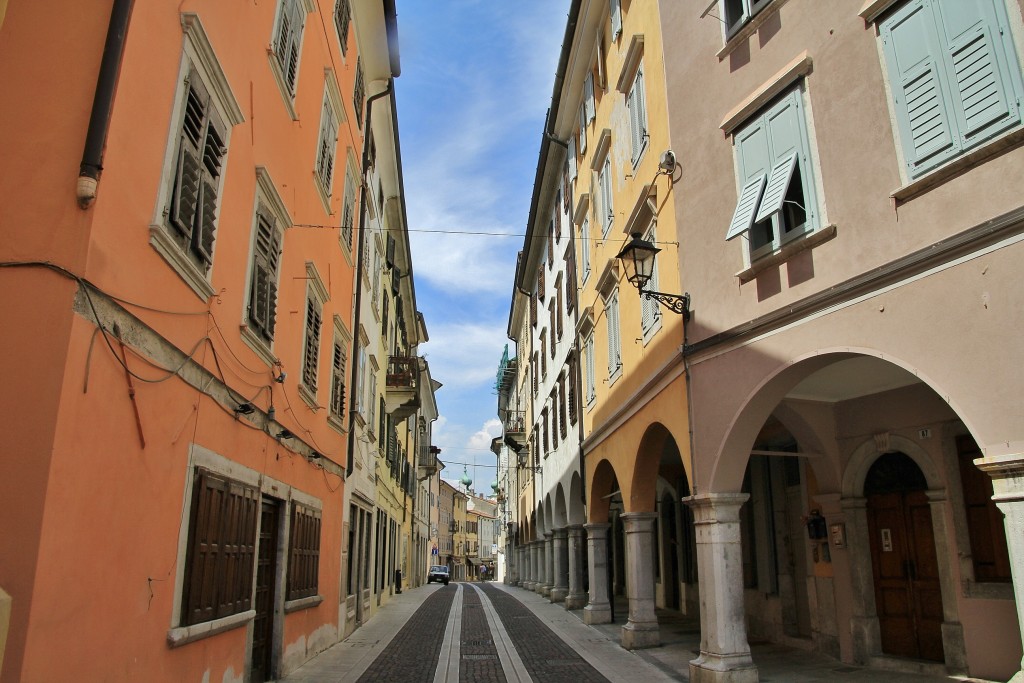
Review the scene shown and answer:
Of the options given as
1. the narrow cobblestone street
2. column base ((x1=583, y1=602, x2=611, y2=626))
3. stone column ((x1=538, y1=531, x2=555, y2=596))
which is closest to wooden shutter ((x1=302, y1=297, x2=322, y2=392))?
the narrow cobblestone street

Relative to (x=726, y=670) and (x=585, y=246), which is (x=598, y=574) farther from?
(x=726, y=670)

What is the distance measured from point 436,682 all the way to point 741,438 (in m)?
5.29

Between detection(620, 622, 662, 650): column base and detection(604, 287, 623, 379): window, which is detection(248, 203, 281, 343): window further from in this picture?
detection(620, 622, 662, 650): column base

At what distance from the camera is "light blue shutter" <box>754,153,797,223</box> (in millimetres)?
8297

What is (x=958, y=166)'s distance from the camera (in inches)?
251

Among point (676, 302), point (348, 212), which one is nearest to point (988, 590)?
point (676, 302)

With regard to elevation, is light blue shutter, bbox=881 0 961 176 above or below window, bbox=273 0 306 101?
below

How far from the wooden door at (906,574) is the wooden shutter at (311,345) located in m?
8.59

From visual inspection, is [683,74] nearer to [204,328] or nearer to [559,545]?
[204,328]

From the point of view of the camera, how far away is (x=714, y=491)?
9.49 m

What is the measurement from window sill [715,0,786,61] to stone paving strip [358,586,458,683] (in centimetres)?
947

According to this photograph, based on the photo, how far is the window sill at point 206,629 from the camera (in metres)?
6.21

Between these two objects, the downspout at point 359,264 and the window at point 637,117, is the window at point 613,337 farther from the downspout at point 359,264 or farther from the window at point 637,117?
the downspout at point 359,264

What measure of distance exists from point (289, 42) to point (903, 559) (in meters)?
10.8
